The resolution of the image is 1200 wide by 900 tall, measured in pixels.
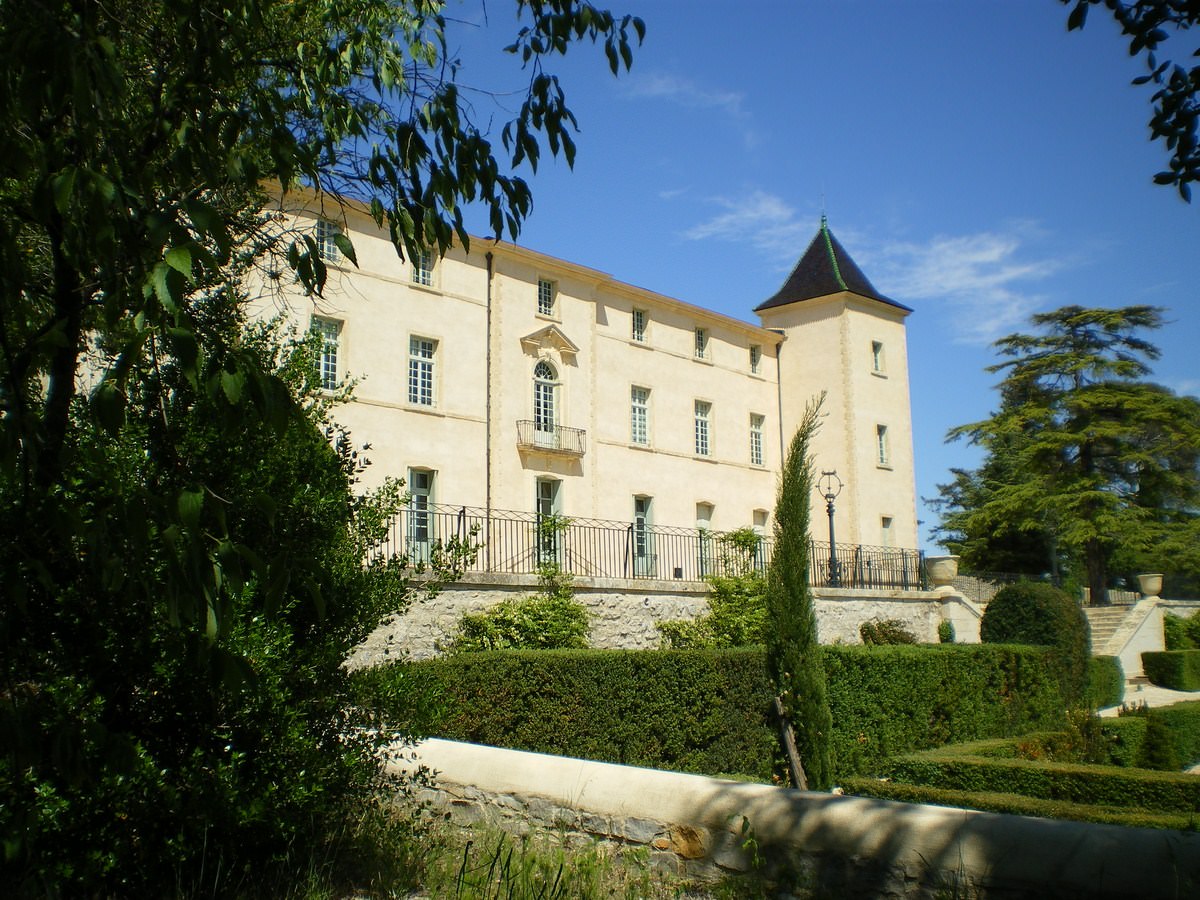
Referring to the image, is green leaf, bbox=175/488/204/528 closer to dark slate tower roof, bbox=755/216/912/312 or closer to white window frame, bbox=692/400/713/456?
white window frame, bbox=692/400/713/456

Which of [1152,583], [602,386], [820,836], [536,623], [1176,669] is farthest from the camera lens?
[1152,583]

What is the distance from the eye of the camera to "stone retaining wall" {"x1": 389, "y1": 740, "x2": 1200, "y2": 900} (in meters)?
3.55

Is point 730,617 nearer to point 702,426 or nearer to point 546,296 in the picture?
point 546,296

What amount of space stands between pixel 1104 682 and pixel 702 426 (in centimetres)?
1465

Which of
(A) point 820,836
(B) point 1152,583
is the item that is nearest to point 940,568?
(B) point 1152,583

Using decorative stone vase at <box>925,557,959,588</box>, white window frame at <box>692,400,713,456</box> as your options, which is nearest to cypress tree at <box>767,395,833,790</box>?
decorative stone vase at <box>925,557,959,588</box>

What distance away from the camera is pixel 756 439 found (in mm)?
34656

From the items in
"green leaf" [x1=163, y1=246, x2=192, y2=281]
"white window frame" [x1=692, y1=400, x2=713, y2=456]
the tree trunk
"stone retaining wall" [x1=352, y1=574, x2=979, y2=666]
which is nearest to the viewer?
"green leaf" [x1=163, y1=246, x2=192, y2=281]

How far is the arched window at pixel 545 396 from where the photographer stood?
Result: 27.9 meters

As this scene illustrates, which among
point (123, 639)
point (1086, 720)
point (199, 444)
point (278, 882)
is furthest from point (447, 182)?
point (1086, 720)

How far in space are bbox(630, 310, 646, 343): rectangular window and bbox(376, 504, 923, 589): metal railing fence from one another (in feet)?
20.5

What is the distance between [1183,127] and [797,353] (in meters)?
31.7

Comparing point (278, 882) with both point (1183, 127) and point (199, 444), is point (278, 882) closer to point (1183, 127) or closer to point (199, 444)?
point (199, 444)

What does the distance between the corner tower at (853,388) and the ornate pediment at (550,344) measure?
32.3ft
